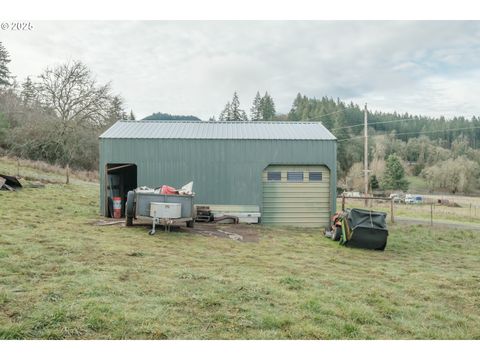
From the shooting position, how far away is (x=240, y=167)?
1563 centimetres

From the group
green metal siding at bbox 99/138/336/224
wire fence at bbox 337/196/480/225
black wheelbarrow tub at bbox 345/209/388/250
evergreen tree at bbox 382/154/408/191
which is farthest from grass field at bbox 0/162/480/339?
evergreen tree at bbox 382/154/408/191

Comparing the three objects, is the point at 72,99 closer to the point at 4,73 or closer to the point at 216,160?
the point at 216,160

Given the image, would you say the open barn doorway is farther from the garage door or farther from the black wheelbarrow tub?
the black wheelbarrow tub

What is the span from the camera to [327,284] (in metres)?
6.47

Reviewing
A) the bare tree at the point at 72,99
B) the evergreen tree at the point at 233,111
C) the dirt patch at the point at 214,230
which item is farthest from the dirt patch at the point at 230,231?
the evergreen tree at the point at 233,111

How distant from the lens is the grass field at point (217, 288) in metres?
4.10

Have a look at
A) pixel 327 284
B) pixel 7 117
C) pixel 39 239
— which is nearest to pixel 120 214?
pixel 39 239

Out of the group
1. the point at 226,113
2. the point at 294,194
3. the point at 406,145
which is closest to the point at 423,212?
the point at 294,194

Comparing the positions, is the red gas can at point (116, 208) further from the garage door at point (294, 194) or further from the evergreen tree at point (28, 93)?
the evergreen tree at point (28, 93)

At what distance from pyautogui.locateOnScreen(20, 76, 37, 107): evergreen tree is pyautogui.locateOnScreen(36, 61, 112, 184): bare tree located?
2.03 metres

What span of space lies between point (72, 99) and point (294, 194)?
20.4 m

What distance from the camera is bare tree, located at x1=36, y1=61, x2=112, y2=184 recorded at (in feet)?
89.1

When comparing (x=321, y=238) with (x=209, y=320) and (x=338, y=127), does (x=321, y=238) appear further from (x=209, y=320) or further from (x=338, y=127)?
(x=338, y=127)

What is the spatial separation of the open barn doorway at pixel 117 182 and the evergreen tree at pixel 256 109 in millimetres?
56358
